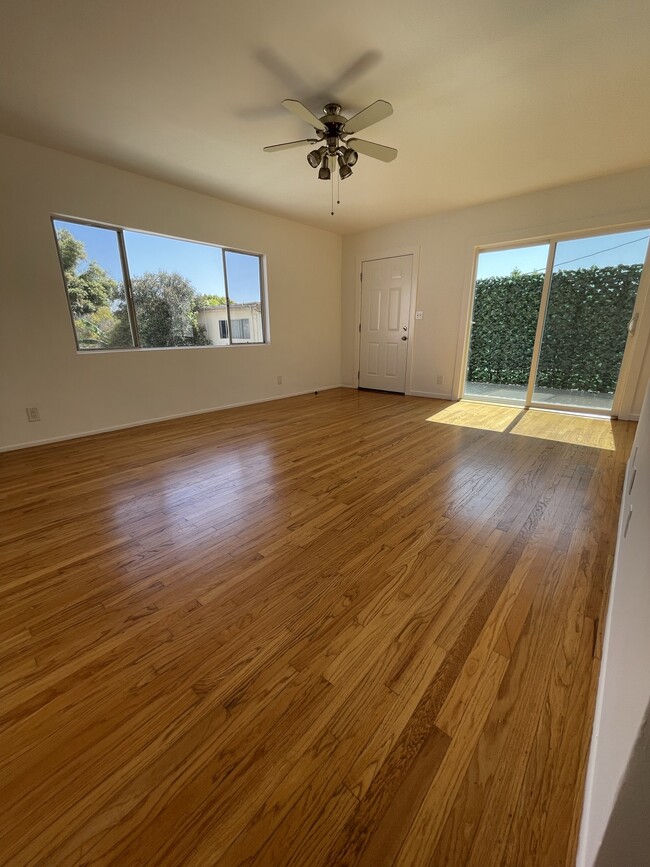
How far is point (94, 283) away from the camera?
11.6 feet

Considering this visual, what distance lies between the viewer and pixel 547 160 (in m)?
3.33

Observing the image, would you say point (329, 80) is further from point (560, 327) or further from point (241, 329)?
point (560, 327)

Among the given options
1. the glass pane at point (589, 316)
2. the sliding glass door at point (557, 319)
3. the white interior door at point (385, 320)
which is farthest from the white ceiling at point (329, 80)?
the white interior door at point (385, 320)

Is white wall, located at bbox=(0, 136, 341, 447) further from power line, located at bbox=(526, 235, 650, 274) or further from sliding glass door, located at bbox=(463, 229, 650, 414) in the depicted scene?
power line, located at bbox=(526, 235, 650, 274)

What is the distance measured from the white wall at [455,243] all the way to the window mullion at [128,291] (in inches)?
142

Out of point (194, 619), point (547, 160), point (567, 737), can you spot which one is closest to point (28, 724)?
point (194, 619)

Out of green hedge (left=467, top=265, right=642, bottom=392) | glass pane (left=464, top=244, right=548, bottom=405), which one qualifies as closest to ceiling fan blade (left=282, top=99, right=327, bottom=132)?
glass pane (left=464, top=244, right=548, bottom=405)

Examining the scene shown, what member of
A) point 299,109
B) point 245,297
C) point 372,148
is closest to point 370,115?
point 372,148

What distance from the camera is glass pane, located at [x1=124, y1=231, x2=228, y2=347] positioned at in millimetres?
3838

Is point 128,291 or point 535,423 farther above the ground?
point 128,291

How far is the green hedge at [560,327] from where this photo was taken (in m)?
3.99

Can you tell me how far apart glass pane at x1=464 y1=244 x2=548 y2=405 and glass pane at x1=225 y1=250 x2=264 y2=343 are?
317 centimetres

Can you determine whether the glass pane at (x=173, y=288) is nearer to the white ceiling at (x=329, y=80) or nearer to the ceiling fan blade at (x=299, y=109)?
the white ceiling at (x=329, y=80)

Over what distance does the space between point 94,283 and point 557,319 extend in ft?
17.6
